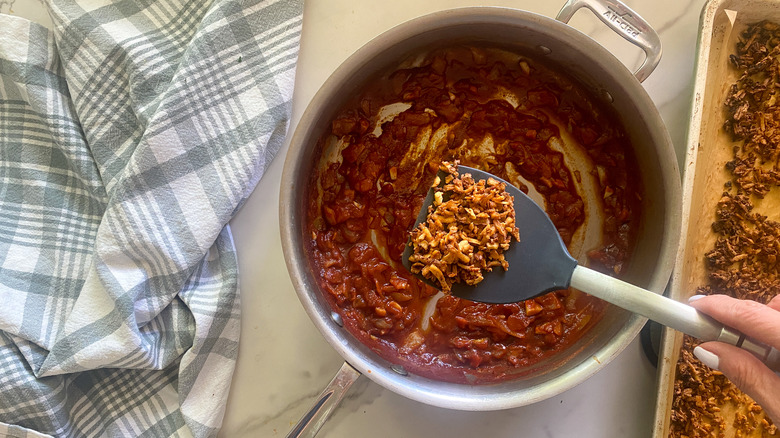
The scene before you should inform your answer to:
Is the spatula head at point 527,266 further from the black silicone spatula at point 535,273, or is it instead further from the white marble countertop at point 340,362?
the white marble countertop at point 340,362

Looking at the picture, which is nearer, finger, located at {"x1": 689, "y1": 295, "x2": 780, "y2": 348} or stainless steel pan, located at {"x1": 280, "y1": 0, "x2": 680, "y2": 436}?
finger, located at {"x1": 689, "y1": 295, "x2": 780, "y2": 348}

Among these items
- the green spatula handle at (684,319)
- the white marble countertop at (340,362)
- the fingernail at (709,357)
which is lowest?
the white marble countertop at (340,362)

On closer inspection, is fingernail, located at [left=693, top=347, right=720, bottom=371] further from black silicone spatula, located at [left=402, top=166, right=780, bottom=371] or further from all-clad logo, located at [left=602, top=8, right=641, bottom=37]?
all-clad logo, located at [left=602, top=8, right=641, bottom=37]

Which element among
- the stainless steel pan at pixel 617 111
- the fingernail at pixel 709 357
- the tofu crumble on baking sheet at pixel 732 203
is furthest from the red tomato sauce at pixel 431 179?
the fingernail at pixel 709 357

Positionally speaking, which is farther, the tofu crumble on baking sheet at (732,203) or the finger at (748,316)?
the tofu crumble on baking sheet at (732,203)

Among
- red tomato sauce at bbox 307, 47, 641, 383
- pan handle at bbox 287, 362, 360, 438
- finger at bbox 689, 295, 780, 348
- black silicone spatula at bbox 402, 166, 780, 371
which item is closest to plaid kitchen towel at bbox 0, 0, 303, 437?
red tomato sauce at bbox 307, 47, 641, 383

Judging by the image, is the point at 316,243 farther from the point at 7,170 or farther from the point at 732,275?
the point at 732,275

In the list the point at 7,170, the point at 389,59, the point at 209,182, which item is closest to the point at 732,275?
the point at 389,59
